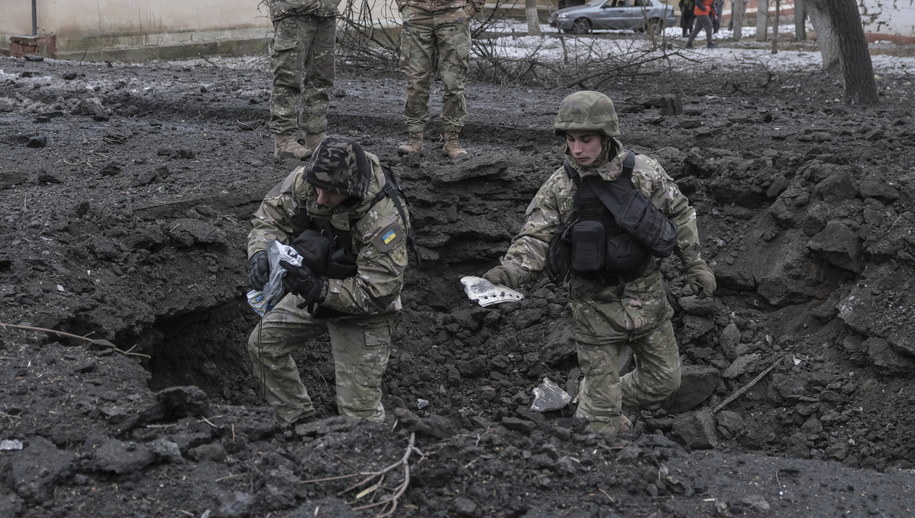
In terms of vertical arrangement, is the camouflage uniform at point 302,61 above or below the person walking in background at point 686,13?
below

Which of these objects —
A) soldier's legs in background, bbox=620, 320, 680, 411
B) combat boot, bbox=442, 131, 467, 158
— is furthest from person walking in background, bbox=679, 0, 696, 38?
soldier's legs in background, bbox=620, 320, 680, 411

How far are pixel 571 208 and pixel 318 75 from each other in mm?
3638

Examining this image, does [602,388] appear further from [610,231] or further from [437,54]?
[437,54]

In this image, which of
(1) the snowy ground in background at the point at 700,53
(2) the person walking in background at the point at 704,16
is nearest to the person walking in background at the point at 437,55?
(1) the snowy ground in background at the point at 700,53

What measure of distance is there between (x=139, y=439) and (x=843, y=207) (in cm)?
473

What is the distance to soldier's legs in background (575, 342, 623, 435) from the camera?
474 cm

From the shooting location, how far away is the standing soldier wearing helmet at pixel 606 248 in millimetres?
4371

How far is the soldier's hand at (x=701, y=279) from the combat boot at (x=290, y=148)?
3743 millimetres

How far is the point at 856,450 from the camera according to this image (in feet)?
16.9

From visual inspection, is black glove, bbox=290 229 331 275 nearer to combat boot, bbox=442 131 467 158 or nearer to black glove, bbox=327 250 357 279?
black glove, bbox=327 250 357 279

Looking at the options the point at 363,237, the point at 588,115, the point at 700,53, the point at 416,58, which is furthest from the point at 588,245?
the point at 700,53

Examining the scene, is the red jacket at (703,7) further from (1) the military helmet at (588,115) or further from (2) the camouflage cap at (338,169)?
(2) the camouflage cap at (338,169)

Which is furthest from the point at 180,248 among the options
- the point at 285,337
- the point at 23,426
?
the point at 23,426

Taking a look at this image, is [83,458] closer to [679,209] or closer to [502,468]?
[502,468]
